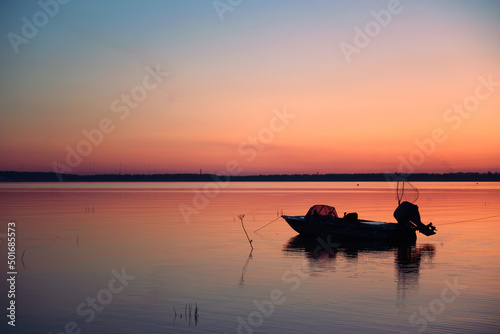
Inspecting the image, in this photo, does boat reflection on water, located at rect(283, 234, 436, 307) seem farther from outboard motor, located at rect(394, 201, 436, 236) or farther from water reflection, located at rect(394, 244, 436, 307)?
outboard motor, located at rect(394, 201, 436, 236)

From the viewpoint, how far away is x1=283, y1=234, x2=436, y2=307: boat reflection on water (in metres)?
28.1

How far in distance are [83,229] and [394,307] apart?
112 feet

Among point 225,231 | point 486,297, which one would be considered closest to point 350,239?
point 225,231

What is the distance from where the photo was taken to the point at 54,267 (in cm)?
2898

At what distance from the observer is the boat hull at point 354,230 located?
3953 cm

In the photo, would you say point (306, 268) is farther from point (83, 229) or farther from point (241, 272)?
point (83, 229)
